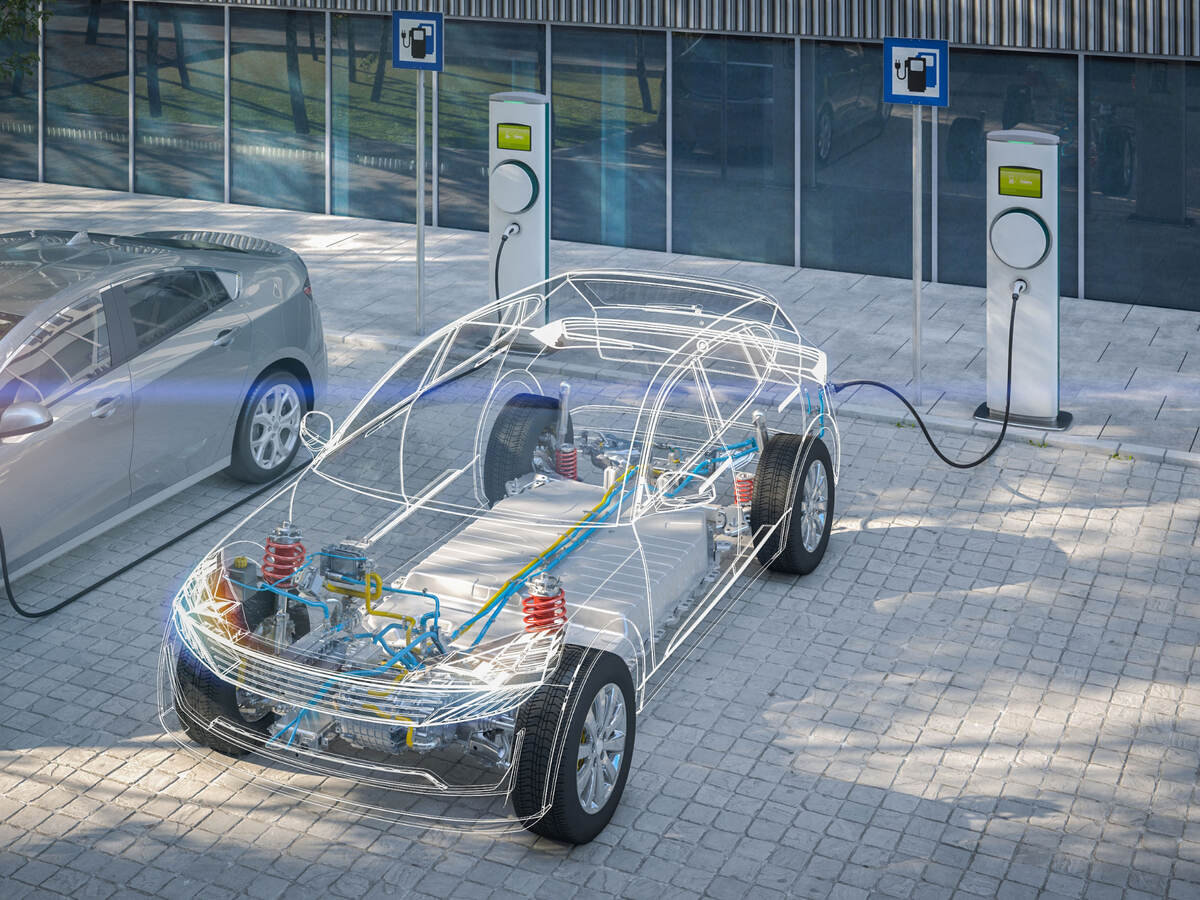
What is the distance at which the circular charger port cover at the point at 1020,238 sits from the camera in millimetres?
9953

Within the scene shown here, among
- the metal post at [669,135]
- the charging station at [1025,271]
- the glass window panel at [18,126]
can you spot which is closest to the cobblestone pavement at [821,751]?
the charging station at [1025,271]

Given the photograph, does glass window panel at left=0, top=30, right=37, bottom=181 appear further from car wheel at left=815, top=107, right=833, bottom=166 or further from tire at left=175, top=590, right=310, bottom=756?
tire at left=175, top=590, right=310, bottom=756

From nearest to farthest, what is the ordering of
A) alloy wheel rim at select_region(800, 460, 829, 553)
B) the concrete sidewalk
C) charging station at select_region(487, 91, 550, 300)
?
1. alloy wheel rim at select_region(800, 460, 829, 553)
2. the concrete sidewalk
3. charging station at select_region(487, 91, 550, 300)

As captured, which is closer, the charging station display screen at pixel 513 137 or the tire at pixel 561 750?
the tire at pixel 561 750

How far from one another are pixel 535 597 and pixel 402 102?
32.9 ft

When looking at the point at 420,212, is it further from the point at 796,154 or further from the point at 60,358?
the point at 60,358

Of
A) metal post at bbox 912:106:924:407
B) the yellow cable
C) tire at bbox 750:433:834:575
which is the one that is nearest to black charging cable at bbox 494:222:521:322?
metal post at bbox 912:106:924:407

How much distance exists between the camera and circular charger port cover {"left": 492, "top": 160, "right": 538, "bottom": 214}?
467 inches

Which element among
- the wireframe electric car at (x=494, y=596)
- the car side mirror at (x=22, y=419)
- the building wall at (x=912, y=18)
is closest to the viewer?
the wireframe electric car at (x=494, y=596)

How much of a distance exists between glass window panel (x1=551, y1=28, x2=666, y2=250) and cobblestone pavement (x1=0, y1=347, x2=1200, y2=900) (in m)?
6.22

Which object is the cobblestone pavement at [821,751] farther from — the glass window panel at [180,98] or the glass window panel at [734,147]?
the glass window panel at [180,98]

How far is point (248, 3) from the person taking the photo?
51.6ft

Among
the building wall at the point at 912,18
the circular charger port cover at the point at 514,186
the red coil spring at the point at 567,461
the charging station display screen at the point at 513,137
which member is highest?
the building wall at the point at 912,18

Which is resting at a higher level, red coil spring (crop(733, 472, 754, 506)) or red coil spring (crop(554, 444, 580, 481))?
red coil spring (crop(554, 444, 580, 481))
